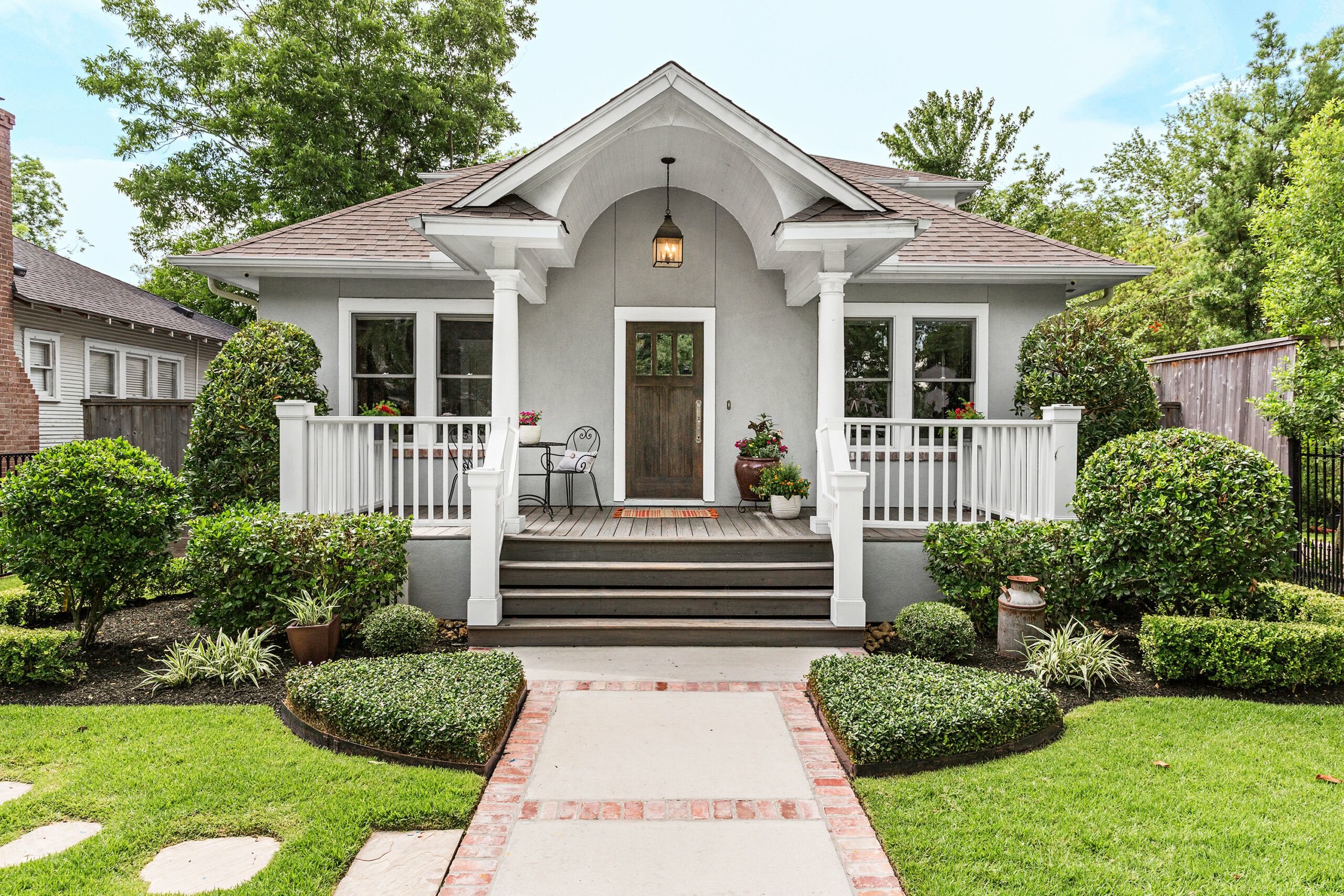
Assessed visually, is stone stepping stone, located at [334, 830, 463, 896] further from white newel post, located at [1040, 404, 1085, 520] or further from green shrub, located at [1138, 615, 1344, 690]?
white newel post, located at [1040, 404, 1085, 520]

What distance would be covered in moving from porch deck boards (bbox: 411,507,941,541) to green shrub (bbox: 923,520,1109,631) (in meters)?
0.53

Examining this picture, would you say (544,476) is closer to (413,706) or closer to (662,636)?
(662,636)

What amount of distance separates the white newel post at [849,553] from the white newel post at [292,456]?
4497 millimetres

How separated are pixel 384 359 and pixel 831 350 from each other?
193 inches

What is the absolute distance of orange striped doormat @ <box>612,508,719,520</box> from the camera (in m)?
7.44

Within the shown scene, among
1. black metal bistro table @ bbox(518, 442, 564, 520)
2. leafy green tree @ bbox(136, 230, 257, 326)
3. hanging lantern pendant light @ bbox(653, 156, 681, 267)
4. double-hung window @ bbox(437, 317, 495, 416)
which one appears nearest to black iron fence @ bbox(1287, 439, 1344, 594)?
hanging lantern pendant light @ bbox(653, 156, 681, 267)

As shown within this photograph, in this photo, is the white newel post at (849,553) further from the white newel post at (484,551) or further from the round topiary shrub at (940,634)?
the white newel post at (484,551)

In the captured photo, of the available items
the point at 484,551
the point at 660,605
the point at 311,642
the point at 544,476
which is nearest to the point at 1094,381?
the point at 660,605

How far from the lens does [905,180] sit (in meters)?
9.88

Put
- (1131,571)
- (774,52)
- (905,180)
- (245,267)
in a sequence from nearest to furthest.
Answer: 1. (1131,571)
2. (245,267)
3. (905,180)
4. (774,52)

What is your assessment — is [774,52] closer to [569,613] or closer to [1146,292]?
[1146,292]

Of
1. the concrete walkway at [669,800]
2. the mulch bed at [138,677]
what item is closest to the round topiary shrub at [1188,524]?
the concrete walkway at [669,800]

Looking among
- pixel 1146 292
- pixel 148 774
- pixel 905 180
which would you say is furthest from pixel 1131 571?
pixel 1146 292

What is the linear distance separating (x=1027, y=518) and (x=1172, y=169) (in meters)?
19.1
